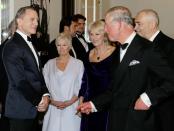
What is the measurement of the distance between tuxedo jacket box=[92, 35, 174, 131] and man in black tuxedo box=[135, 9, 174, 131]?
452 mm

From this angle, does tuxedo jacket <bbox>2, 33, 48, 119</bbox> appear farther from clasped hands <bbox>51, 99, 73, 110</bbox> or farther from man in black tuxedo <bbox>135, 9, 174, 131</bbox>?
man in black tuxedo <bbox>135, 9, 174, 131</bbox>

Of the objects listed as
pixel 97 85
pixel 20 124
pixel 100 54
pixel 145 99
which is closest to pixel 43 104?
pixel 20 124

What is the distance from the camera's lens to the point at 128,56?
2477 millimetres

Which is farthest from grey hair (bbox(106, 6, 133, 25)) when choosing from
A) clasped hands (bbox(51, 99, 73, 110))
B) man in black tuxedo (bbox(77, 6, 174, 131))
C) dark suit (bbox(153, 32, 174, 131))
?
clasped hands (bbox(51, 99, 73, 110))

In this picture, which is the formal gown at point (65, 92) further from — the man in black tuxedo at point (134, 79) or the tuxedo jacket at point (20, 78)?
the man in black tuxedo at point (134, 79)

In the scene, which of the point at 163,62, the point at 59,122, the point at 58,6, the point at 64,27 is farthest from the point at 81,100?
the point at 58,6

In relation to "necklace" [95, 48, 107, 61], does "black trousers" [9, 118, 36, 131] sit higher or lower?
lower

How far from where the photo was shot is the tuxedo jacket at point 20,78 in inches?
119

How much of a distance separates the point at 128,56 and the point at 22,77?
960mm

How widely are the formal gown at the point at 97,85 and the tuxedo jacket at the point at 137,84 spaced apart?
91cm

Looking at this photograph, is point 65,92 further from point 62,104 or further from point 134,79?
point 134,79

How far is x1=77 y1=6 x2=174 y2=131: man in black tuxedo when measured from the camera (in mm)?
2348

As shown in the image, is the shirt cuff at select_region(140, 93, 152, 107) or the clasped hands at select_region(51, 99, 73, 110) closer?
the shirt cuff at select_region(140, 93, 152, 107)

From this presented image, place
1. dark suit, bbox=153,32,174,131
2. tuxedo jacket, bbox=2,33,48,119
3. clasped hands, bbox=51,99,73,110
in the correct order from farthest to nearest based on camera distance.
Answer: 1. clasped hands, bbox=51,99,73,110
2. dark suit, bbox=153,32,174,131
3. tuxedo jacket, bbox=2,33,48,119
